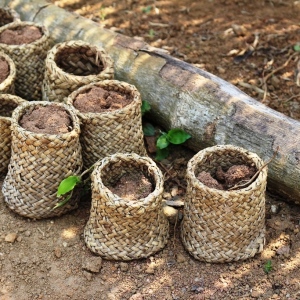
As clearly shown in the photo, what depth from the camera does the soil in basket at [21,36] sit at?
4.50 meters

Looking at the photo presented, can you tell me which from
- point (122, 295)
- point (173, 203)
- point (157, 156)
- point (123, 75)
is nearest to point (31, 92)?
point (123, 75)

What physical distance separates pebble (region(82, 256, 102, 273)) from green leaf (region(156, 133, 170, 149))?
1023 millimetres

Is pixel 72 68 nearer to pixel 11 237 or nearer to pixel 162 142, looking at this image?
pixel 162 142

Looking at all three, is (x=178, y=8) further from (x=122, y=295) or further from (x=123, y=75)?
(x=122, y=295)

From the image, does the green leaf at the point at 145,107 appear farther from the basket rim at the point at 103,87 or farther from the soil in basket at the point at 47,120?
the soil in basket at the point at 47,120

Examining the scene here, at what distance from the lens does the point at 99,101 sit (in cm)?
389

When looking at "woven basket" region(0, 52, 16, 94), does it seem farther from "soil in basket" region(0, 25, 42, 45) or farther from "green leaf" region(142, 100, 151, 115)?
"green leaf" region(142, 100, 151, 115)

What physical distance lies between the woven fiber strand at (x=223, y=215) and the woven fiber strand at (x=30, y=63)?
1.65m

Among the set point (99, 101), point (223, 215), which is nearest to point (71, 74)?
point (99, 101)

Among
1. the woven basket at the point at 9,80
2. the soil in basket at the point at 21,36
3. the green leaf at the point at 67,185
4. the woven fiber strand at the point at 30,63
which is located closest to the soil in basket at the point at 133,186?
the green leaf at the point at 67,185

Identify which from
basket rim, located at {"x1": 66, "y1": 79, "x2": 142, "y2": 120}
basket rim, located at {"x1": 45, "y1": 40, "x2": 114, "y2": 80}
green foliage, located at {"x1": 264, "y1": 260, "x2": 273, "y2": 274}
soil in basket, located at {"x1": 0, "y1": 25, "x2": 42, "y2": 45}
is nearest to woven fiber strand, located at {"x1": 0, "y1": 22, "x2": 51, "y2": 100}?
soil in basket, located at {"x1": 0, "y1": 25, "x2": 42, "y2": 45}

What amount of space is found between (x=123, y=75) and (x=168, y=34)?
1196 millimetres

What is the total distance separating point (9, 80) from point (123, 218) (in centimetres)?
147

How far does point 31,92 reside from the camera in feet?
15.0
